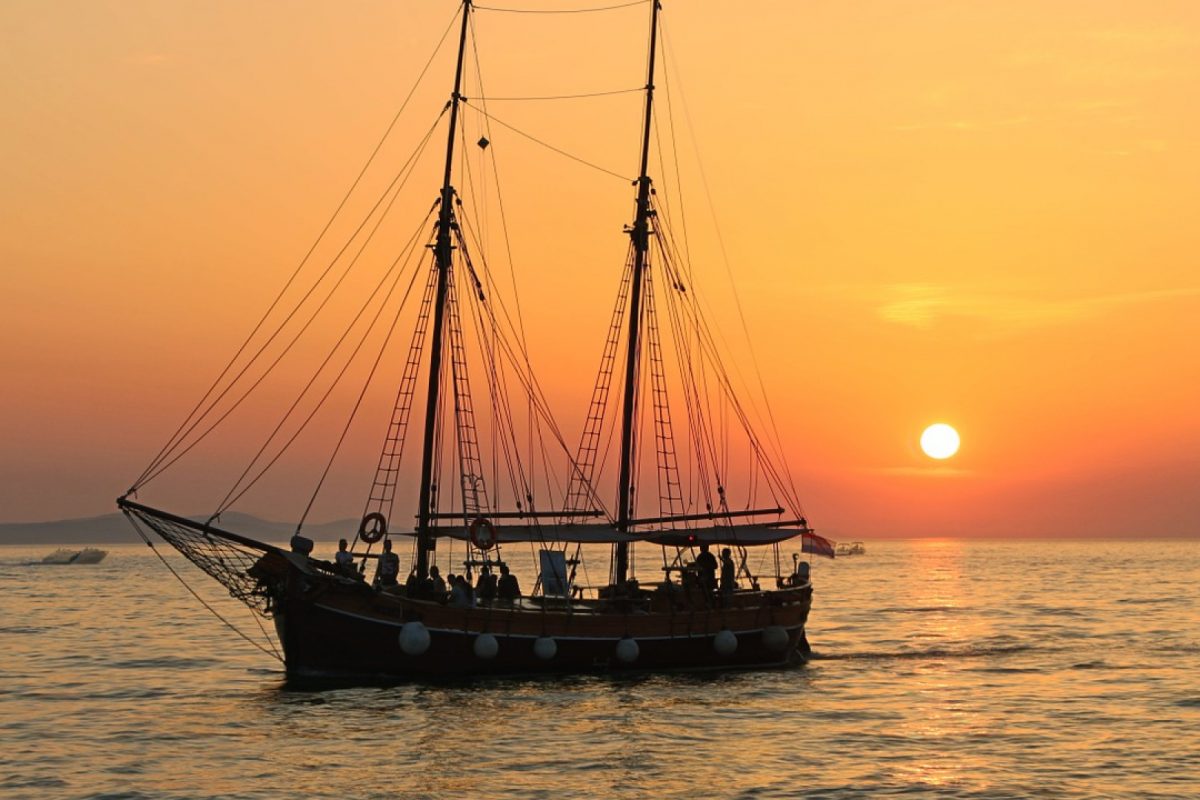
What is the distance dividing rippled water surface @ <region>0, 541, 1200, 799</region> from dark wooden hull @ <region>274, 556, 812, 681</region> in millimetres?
780

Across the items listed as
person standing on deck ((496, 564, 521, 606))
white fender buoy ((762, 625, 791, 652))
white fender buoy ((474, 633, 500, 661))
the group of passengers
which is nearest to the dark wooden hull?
white fender buoy ((474, 633, 500, 661))

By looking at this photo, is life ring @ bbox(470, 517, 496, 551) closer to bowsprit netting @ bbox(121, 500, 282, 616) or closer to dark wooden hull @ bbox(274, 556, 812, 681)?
dark wooden hull @ bbox(274, 556, 812, 681)

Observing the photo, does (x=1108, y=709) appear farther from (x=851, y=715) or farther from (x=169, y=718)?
(x=169, y=718)

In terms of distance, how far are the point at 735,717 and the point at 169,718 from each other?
58.1ft

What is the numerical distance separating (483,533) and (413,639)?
18.6 ft

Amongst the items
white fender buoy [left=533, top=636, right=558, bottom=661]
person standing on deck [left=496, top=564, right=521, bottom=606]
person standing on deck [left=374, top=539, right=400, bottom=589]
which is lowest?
white fender buoy [left=533, top=636, right=558, bottom=661]

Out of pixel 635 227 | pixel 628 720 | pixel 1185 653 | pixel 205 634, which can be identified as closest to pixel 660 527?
pixel 635 227

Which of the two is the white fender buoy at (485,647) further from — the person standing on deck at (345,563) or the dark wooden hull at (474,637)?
the person standing on deck at (345,563)

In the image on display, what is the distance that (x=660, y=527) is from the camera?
193 feet

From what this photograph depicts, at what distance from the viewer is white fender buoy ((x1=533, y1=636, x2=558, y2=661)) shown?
48688 mm

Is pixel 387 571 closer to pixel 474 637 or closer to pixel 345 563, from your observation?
pixel 345 563

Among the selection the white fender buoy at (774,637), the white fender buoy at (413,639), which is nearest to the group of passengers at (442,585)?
the white fender buoy at (413,639)

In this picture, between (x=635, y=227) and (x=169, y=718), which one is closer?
(x=169, y=718)

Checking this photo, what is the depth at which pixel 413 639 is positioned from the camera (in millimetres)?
46344
